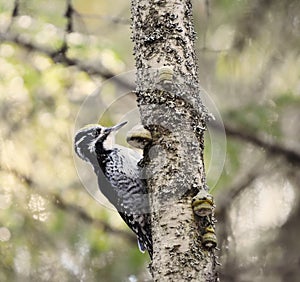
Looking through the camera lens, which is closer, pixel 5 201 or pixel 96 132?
pixel 96 132

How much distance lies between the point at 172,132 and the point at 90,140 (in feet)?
2.92

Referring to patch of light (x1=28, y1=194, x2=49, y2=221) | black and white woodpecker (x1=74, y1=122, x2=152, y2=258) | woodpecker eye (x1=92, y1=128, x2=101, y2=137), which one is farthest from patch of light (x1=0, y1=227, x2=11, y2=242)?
woodpecker eye (x1=92, y1=128, x2=101, y2=137)

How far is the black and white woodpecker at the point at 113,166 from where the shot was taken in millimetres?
2383

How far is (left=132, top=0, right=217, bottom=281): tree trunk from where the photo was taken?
58.9 inches

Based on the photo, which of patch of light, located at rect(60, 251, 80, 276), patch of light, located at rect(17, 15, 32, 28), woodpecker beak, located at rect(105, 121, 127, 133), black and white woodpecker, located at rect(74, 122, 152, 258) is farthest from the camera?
patch of light, located at rect(17, 15, 32, 28)

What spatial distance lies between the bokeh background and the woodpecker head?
24 centimetres

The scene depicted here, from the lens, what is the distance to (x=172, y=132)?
64.6 inches

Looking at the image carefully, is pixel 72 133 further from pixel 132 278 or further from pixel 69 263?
pixel 132 278

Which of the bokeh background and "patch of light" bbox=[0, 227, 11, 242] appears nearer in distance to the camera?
the bokeh background

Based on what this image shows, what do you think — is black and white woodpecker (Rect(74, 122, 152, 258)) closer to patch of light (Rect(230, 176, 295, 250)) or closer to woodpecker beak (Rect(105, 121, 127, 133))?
woodpecker beak (Rect(105, 121, 127, 133))

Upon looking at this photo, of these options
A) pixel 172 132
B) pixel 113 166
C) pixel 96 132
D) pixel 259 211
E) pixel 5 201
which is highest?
pixel 172 132

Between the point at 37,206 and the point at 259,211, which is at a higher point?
the point at 259,211

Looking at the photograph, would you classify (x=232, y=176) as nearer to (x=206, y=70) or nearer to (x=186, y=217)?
(x=206, y=70)

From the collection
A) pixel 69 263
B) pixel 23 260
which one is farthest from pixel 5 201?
pixel 69 263
